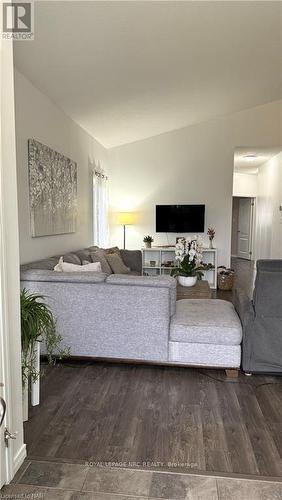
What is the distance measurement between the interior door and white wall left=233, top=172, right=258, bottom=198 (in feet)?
1.20

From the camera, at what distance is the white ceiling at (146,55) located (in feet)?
8.45

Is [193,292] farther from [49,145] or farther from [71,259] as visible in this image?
[49,145]

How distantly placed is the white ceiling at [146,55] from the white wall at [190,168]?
4.51 feet

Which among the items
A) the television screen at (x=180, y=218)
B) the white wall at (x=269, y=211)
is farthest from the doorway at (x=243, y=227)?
the television screen at (x=180, y=218)

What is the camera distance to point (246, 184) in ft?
34.9

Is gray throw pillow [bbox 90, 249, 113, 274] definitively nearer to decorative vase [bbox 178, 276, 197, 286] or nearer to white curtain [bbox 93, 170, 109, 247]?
decorative vase [bbox 178, 276, 197, 286]

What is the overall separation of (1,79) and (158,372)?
7.55 feet

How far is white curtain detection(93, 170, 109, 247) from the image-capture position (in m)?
6.00

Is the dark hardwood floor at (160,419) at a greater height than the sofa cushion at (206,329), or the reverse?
the sofa cushion at (206,329)

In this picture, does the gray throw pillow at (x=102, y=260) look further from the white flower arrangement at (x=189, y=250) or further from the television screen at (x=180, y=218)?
the television screen at (x=180, y=218)

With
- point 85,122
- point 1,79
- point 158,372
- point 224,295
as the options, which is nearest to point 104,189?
point 85,122

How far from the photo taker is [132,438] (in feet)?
6.36

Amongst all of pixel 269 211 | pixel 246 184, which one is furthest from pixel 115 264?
pixel 246 184

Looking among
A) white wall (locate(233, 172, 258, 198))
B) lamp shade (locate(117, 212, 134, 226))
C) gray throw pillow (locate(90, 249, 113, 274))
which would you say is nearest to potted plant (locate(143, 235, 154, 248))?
lamp shade (locate(117, 212, 134, 226))
